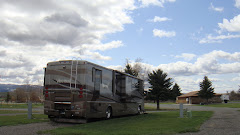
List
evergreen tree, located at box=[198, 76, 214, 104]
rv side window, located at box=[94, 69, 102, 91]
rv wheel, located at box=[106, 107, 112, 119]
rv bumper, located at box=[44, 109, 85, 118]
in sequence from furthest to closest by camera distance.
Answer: evergreen tree, located at box=[198, 76, 214, 104] → rv wheel, located at box=[106, 107, 112, 119] → rv side window, located at box=[94, 69, 102, 91] → rv bumper, located at box=[44, 109, 85, 118]

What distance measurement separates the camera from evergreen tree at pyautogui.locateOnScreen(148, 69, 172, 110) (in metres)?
38.0

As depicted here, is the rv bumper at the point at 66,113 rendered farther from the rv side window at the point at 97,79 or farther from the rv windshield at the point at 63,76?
the rv side window at the point at 97,79

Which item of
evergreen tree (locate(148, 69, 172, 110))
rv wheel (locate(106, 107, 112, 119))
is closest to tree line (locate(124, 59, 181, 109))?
evergreen tree (locate(148, 69, 172, 110))

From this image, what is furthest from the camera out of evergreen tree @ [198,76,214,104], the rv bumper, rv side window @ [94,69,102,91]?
evergreen tree @ [198,76,214,104]

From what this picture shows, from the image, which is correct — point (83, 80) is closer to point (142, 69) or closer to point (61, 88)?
point (61, 88)

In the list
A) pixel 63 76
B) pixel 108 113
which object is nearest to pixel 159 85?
pixel 108 113

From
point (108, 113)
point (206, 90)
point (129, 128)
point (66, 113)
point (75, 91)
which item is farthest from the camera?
point (206, 90)

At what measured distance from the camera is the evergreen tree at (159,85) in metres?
38.0

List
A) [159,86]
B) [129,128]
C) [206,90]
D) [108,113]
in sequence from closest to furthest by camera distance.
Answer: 1. [129,128]
2. [108,113]
3. [159,86]
4. [206,90]

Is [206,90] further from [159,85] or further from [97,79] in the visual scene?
[97,79]

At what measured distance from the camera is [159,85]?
1513 inches

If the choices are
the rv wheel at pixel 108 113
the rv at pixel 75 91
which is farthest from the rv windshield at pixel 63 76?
the rv wheel at pixel 108 113

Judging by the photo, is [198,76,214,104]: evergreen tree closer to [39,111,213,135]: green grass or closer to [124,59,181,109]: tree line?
[124,59,181,109]: tree line

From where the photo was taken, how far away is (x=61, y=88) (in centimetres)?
1226
